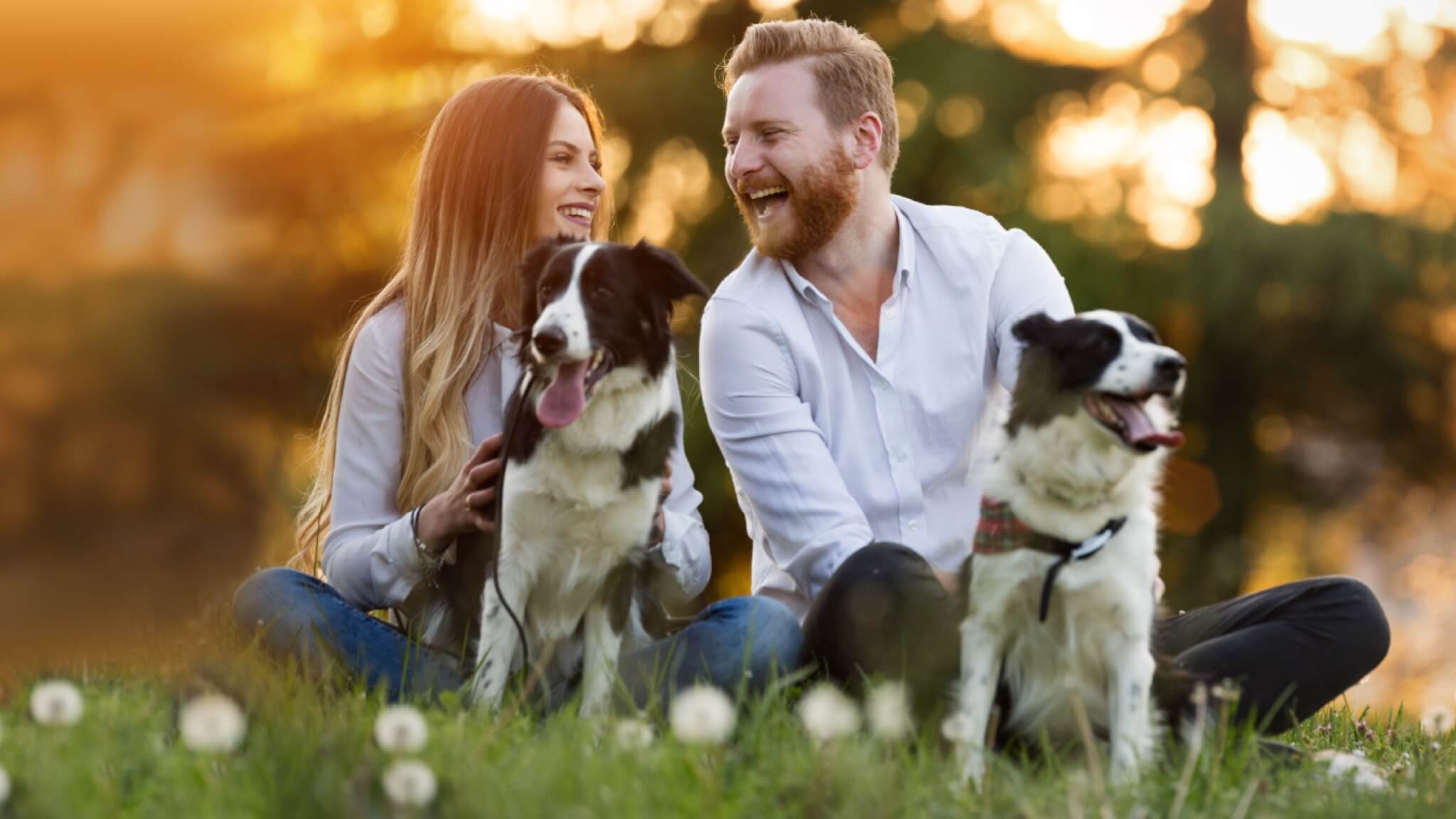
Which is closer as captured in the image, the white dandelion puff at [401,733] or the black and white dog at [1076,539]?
the white dandelion puff at [401,733]

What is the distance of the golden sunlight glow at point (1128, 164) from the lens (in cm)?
1003

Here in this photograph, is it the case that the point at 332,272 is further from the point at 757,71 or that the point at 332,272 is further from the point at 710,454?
the point at 757,71

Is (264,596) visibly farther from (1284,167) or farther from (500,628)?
(1284,167)

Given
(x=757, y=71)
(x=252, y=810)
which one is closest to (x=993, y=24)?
(x=757, y=71)

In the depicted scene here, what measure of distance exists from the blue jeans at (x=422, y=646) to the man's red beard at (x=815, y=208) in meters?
1.15

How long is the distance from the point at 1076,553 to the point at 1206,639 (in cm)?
102

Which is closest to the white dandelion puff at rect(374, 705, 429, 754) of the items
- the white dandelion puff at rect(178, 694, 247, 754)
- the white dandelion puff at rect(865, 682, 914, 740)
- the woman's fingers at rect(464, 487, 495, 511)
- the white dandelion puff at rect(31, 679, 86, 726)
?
the white dandelion puff at rect(178, 694, 247, 754)

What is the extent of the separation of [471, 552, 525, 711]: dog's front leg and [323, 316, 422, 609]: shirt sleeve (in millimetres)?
490

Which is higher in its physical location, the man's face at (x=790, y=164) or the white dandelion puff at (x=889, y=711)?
the man's face at (x=790, y=164)

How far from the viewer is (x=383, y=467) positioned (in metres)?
4.16

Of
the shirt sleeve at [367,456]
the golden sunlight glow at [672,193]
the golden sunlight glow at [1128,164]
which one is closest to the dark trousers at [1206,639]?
the shirt sleeve at [367,456]

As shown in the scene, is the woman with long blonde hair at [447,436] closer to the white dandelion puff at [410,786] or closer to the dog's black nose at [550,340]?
the dog's black nose at [550,340]

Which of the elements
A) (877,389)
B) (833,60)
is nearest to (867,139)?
(833,60)

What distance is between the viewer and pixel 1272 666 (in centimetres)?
368
